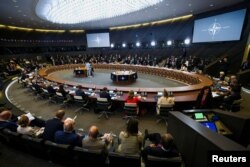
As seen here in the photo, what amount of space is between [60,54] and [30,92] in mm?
15143

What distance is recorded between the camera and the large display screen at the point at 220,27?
30.0ft

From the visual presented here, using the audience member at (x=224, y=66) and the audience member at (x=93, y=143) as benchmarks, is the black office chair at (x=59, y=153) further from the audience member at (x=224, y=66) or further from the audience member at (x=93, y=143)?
the audience member at (x=224, y=66)

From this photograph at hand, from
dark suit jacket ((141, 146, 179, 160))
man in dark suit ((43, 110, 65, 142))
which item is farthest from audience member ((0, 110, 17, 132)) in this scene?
dark suit jacket ((141, 146, 179, 160))

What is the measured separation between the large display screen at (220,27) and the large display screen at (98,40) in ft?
40.6

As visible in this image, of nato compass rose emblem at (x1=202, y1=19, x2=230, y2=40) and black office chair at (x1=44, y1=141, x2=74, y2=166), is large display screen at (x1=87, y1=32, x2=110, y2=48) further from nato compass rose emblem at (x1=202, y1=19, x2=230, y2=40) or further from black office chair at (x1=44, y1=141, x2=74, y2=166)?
black office chair at (x1=44, y1=141, x2=74, y2=166)

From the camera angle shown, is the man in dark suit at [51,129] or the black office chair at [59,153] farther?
the man in dark suit at [51,129]

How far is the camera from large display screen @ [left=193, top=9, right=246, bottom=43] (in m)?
9.13

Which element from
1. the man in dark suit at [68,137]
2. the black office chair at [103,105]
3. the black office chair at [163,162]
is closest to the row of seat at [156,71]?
the black office chair at [103,105]

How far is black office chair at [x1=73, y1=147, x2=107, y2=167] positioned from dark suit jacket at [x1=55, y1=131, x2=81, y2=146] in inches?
9.8

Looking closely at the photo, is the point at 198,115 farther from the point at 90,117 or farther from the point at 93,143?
the point at 90,117

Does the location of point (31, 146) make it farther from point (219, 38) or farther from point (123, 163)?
point (219, 38)

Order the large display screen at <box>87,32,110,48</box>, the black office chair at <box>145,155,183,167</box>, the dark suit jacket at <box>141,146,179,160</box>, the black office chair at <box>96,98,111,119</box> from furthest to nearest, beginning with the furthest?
the large display screen at <box>87,32,110,48</box> → the black office chair at <box>96,98,111,119</box> → the dark suit jacket at <box>141,146,179,160</box> → the black office chair at <box>145,155,183,167</box>

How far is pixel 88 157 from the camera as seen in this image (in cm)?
205

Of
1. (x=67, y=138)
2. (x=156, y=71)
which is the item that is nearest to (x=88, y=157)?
(x=67, y=138)
